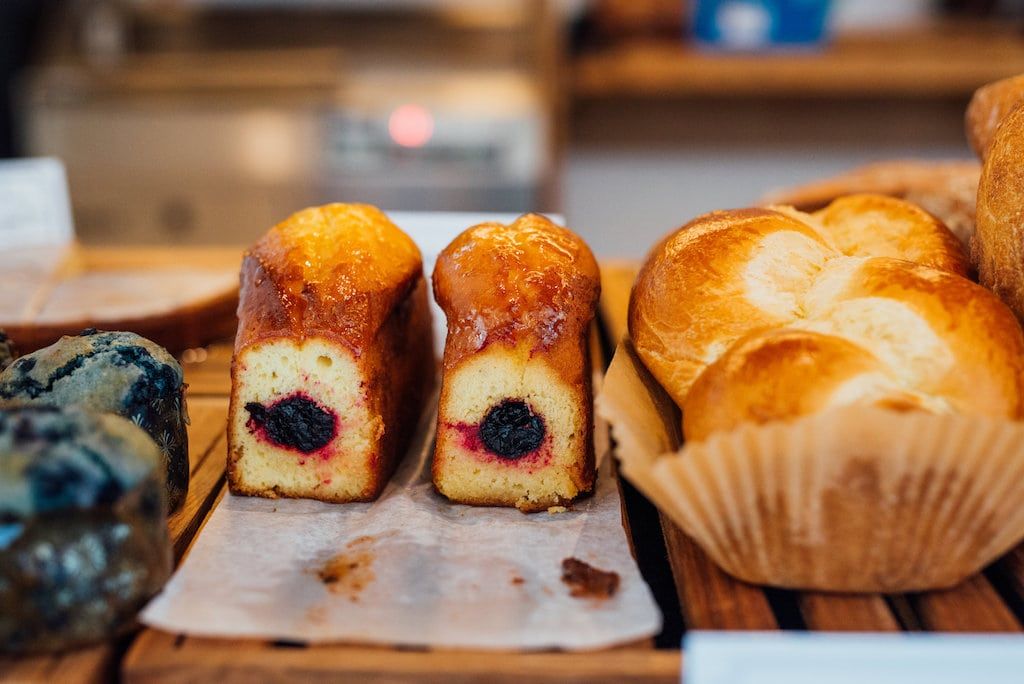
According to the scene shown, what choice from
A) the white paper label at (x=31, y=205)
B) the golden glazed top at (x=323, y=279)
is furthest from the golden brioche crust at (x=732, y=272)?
the white paper label at (x=31, y=205)

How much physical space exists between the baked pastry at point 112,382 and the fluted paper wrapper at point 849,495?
56cm

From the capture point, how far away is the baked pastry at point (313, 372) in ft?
3.97

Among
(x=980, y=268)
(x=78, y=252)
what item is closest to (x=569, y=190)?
(x=78, y=252)

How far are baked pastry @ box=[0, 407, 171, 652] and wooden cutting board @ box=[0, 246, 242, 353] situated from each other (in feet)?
1.97

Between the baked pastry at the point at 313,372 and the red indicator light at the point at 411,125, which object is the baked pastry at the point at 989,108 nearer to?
the baked pastry at the point at 313,372

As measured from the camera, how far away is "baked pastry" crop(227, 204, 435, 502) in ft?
3.97

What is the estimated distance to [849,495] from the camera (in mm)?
956

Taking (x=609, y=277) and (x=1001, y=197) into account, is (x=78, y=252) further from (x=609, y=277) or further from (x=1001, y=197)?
(x=1001, y=197)

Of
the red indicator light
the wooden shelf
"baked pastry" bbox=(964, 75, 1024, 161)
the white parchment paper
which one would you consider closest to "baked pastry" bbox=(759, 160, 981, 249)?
"baked pastry" bbox=(964, 75, 1024, 161)

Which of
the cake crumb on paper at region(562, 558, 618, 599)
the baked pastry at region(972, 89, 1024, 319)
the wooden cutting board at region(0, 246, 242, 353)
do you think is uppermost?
the baked pastry at region(972, 89, 1024, 319)

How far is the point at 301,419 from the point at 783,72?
2.91 meters

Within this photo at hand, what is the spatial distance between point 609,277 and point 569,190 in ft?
7.61

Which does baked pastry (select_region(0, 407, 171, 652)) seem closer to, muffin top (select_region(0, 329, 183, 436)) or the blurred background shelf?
muffin top (select_region(0, 329, 183, 436))

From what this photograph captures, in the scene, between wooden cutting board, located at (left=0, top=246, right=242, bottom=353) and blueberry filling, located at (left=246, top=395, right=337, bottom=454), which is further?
wooden cutting board, located at (left=0, top=246, right=242, bottom=353)
